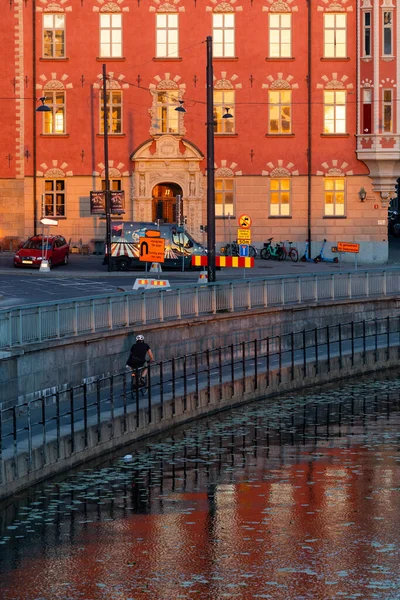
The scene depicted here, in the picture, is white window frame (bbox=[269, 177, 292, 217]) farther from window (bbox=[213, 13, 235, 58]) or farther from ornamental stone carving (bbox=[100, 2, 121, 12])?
ornamental stone carving (bbox=[100, 2, 121, 12])

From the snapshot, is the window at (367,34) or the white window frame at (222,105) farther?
the white window frame at (222,105)

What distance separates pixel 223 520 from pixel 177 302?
51.5 feet

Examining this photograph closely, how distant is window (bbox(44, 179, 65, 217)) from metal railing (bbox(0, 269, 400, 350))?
21.2 m

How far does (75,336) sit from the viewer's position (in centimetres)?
3453

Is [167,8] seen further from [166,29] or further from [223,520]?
[223,520]

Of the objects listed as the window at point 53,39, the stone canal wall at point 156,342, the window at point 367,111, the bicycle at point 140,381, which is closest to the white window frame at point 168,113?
the window at point 53,39

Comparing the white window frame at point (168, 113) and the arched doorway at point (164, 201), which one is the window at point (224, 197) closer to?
the arched doorway at point (164, 201)

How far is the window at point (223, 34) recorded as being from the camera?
67000 millimetres

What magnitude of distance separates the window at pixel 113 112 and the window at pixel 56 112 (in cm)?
166

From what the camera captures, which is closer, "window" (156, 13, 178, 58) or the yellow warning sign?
the yellow warning sign

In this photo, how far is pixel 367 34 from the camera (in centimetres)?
6694

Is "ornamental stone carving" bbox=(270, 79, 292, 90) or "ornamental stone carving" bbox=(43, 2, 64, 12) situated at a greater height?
"ornamental stone carving" bbox=(43, 2, 64, 12)

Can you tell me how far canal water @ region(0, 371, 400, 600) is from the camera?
804 inches

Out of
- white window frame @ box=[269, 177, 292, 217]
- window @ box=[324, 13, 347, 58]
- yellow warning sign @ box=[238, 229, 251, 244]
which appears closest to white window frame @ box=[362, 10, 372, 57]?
window @ box=[324, 13, 347, 58]
